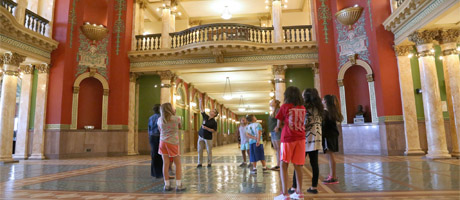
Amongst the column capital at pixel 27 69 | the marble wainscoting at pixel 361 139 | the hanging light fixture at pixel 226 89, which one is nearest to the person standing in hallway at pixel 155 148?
the marble wainscoting at pixel 361 139

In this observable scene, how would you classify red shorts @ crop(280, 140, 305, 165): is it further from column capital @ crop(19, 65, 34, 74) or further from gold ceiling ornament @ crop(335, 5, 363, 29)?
column capital @ crop(19, 65, 34, 74)

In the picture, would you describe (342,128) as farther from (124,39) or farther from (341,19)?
(124,39)

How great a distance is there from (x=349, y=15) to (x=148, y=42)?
897 cm

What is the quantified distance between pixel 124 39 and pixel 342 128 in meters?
10.1

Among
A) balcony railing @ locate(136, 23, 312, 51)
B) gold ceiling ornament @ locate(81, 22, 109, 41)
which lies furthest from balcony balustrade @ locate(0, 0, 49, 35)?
balcony railing @ locate(136, 23, 312, 51)

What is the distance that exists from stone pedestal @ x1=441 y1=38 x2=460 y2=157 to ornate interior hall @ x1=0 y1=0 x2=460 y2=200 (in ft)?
0.12

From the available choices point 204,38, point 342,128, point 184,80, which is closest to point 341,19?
point 342,128

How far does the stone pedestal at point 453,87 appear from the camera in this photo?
8.64 m

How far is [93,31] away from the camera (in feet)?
40.2

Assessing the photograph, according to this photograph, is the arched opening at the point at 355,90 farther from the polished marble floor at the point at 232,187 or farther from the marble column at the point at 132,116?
the marble column at the point at 132,116

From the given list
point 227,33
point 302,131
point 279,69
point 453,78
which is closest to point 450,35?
point 453,78

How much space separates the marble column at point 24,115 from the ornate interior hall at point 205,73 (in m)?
0.04

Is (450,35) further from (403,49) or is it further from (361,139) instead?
(361,139)

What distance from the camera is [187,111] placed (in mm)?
16484
